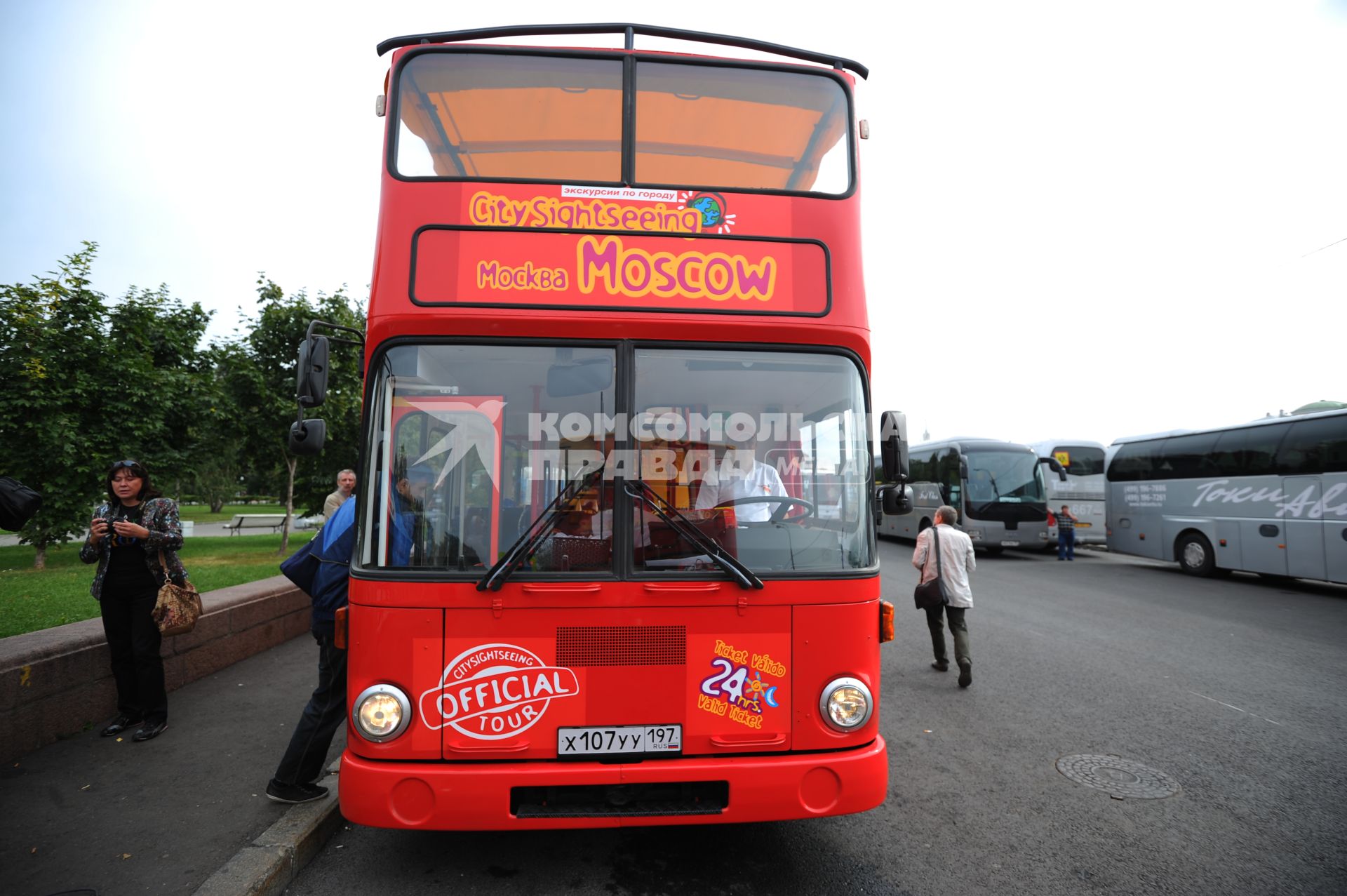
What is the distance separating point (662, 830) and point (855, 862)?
1.02 metres

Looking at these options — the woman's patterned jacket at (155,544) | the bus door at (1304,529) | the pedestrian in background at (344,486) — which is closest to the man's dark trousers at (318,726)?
the woman's patterned jacket at (155,544)

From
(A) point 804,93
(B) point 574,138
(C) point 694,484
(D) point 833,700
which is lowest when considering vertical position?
(D) point 833,700

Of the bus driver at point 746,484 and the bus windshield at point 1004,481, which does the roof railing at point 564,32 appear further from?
the bus windshield at point 1004,481

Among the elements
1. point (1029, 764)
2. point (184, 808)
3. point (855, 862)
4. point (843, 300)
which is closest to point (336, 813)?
point (184, 808)

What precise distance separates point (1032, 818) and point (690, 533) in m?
2.77

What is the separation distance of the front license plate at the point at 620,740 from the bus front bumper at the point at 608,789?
5 cm

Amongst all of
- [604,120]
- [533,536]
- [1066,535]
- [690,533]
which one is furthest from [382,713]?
[1066,535]

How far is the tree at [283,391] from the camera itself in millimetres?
13828

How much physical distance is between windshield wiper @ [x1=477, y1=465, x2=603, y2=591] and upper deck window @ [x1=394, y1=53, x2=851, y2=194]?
1467 mm

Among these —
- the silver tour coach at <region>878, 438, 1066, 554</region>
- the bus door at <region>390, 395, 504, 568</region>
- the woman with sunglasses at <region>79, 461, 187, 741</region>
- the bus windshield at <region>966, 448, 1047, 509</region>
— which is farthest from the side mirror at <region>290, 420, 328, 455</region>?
the bus windshield at <region>966, 448, 1047, 509</region>

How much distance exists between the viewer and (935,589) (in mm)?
7016

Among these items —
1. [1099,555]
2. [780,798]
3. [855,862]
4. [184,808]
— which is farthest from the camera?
[1099,555]

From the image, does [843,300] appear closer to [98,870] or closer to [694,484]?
[694,484]

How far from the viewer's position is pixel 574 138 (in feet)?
12.3
